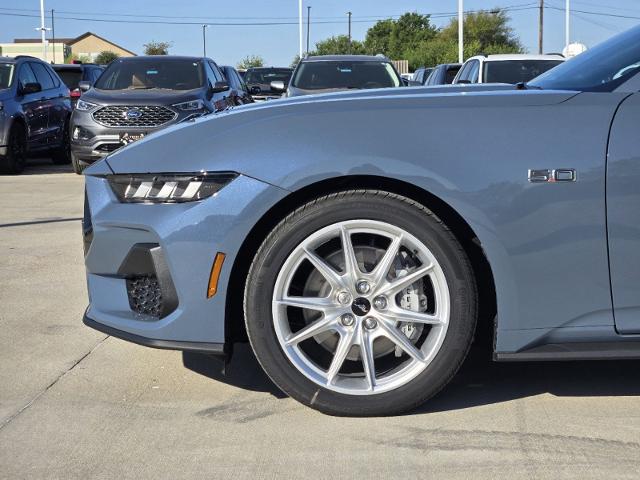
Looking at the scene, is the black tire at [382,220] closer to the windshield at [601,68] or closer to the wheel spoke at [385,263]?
the wheel spoke at [385,263]

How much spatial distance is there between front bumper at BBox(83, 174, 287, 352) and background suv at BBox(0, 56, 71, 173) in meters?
10.8

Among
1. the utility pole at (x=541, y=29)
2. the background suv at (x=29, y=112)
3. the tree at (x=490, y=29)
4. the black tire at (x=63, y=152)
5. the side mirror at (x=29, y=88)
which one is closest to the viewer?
the background suv at (x=29, y=112)

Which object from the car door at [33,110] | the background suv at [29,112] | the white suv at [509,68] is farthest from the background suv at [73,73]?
the white suv at [509,68]

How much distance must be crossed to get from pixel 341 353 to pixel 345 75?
10549 millimetres

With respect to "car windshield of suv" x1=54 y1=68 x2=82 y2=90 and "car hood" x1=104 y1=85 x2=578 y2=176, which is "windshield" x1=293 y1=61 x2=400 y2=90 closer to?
"car windshield of suv" x1=54 y1=68 x2=82 y2=90

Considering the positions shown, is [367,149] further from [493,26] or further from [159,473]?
[493,26]

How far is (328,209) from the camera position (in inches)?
143

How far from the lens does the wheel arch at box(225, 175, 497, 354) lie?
3.70 metres

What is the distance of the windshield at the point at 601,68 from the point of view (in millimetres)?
3973

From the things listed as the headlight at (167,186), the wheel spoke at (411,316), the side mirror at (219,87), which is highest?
the side mirror at (219,87)

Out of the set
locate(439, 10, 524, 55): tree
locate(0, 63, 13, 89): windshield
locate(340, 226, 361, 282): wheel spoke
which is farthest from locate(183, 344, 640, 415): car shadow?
locate(439, 10, 524, 55): tree


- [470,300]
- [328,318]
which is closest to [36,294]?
[328,318]

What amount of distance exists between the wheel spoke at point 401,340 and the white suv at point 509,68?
10.7m

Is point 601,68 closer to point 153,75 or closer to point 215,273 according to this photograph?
point 215,273
